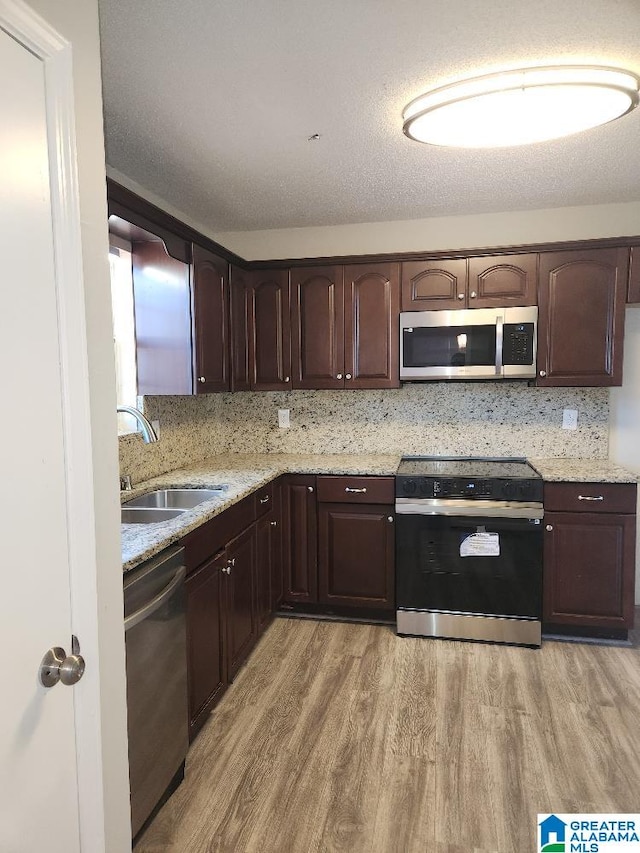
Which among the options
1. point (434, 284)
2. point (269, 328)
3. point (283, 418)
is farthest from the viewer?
point (283, 418)

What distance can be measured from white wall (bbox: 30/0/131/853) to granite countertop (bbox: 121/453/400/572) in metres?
0.43

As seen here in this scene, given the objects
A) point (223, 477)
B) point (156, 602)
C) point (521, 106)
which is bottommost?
point (156, 602)

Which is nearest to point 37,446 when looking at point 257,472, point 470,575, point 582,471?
point 257,472

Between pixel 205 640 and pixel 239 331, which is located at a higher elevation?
pixel 239 331

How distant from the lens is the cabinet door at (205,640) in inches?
83.8

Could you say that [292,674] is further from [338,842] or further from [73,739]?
[73,739]

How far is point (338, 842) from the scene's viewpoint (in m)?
1.75

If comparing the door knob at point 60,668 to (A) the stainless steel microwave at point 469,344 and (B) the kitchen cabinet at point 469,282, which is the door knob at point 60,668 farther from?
(B) the kitchen cabinet at point 469,282

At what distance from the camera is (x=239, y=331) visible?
3.43 m

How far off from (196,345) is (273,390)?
0.84 meters

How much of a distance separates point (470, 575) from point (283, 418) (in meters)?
1.62

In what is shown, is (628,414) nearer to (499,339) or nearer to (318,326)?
(499,339)

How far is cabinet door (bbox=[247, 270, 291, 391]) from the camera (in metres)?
3.51

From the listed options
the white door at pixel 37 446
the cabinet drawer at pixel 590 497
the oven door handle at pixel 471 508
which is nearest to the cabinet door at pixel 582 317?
the cabinet drawer at pixel 590 497
